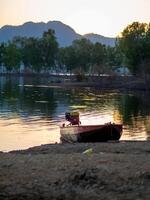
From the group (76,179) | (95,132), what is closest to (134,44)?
(95,132)

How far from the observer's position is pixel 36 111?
72562 mm

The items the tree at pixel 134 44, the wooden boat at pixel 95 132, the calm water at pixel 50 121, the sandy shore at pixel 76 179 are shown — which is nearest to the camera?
the sandy shore at pixel 76 179

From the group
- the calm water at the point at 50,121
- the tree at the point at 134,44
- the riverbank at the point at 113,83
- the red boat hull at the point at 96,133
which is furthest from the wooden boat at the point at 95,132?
the tree at the point at 134,44

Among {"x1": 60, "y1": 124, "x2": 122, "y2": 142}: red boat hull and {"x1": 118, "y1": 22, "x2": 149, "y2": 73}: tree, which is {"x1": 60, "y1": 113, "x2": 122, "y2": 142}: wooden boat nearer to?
{"x1": 60, "y1": 124, "x2": 122, "y2": 142}: red boat hull

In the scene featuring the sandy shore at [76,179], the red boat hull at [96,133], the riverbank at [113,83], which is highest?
the sandy shore at [76,179]

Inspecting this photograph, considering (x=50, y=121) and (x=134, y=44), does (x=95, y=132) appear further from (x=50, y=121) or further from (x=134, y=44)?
(x=134, y=44)

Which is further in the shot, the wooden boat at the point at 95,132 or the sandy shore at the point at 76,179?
the wooden boat at the point at 95,132

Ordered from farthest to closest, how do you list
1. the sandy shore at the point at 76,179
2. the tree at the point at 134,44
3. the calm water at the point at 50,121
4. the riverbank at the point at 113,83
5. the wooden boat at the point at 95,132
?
the tree at the point at 134,44 → the riverbank at the point at 113,83 → the calm water at the point at 50,121 → the wooden boat at the point at 95,132 → the sandy shore at the point at 76,179

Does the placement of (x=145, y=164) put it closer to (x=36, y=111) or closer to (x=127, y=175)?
(x=127, y=175)

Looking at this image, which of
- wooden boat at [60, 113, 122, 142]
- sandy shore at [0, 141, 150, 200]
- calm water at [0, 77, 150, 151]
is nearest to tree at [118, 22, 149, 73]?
calm water at [0, 77, 150, 151]

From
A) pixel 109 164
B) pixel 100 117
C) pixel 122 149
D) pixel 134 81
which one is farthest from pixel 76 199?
pixel 134 81

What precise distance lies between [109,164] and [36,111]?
54.0 metres

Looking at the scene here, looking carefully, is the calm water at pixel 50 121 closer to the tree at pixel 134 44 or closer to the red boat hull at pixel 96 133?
the red boat hull at pixel 96 133

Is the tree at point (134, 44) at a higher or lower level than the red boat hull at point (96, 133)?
higher
